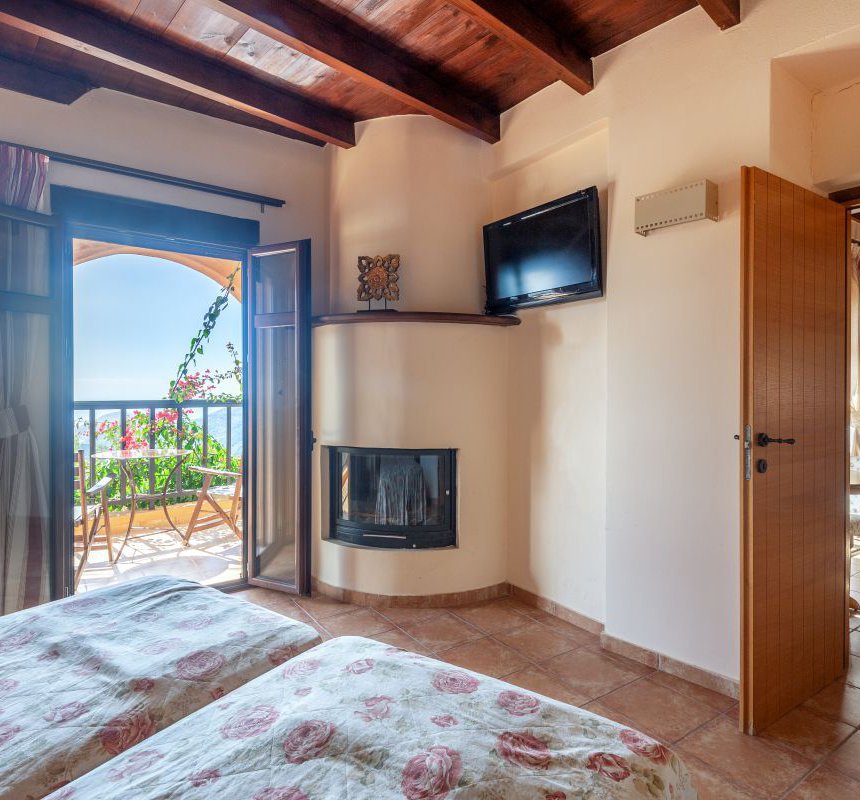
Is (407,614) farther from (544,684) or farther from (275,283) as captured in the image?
(275,283)

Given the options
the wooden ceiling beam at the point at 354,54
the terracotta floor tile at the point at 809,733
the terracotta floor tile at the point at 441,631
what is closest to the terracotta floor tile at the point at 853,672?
the terracotta floor tile at the point at 809,733

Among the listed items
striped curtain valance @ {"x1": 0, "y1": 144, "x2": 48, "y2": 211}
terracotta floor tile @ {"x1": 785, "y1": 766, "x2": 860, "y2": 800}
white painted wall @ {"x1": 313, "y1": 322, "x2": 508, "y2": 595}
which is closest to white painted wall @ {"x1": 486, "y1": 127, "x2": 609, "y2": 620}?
white painted wall @ {"x1": 313, "y1": 322, "x2": 508, "y2": 595}

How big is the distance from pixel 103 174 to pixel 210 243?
0.58m

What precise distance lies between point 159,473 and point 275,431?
91.1 inches

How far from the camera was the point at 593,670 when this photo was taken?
236 cm

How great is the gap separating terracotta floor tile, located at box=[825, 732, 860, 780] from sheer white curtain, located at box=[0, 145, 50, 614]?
125 inches

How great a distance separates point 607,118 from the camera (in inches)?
101

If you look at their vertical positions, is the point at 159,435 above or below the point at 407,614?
above

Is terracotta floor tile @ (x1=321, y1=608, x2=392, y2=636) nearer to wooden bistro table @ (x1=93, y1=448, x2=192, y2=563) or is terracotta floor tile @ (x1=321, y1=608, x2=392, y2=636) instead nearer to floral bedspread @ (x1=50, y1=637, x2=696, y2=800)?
floral bedspread @ (x1=50, y1=637, x2=696, y2=800)

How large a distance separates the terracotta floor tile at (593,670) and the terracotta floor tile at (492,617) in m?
0.38

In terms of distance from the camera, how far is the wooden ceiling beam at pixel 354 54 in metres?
2.11

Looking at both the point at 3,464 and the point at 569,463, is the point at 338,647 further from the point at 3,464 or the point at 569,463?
the point at 3,464

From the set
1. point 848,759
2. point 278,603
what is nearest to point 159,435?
point 278,603

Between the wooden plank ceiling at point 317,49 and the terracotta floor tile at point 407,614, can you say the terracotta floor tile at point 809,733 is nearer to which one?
the terracotta floor tile at point 407,614
